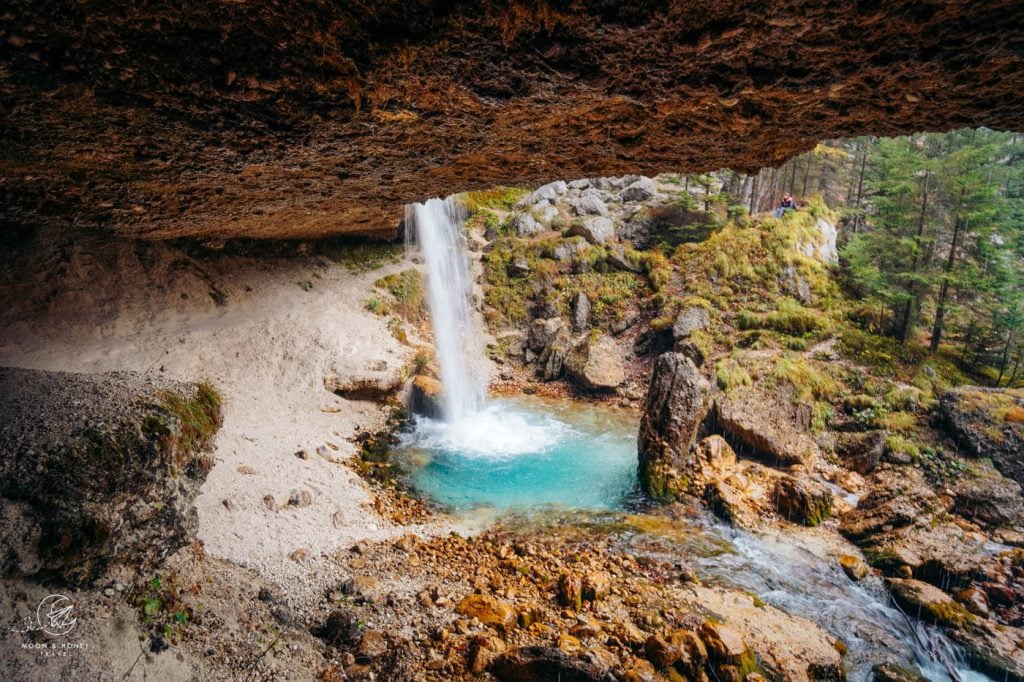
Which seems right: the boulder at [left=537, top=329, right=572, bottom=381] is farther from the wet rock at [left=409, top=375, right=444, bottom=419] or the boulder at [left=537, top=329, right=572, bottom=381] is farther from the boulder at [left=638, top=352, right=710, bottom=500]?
the boulder at [left=638, top=352, right=710, bottom=500]

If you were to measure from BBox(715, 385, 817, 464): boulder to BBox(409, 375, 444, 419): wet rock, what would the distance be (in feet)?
24.4

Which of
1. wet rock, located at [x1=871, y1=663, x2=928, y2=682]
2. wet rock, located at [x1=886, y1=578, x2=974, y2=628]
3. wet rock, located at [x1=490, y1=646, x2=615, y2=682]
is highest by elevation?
wet rock, located at [x1=490, y1=646, x2=615, y2=682]

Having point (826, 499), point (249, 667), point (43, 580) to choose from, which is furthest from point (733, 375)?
point (43, 580)

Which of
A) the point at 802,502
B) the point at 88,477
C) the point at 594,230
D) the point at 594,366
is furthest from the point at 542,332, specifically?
the point at 88,477

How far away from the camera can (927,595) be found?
273 inches

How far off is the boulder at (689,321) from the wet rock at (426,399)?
27.7ft

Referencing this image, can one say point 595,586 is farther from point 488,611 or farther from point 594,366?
point 594,366

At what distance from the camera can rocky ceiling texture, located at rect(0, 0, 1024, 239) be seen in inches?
88.3

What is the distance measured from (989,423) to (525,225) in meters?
16.7

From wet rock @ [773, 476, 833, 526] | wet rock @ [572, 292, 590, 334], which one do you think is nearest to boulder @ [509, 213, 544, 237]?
wet rock @ [572, 292, 590, 334]

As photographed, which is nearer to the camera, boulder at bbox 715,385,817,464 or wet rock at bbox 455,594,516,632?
wet rock at bbox 455,594,516,632

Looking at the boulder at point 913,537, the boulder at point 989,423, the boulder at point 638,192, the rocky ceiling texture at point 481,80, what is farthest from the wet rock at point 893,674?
the boulder at point 638,192

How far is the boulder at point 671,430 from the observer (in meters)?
9.57

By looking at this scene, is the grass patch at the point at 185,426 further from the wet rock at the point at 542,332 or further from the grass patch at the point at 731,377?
the grass patch at the point at 731,377
